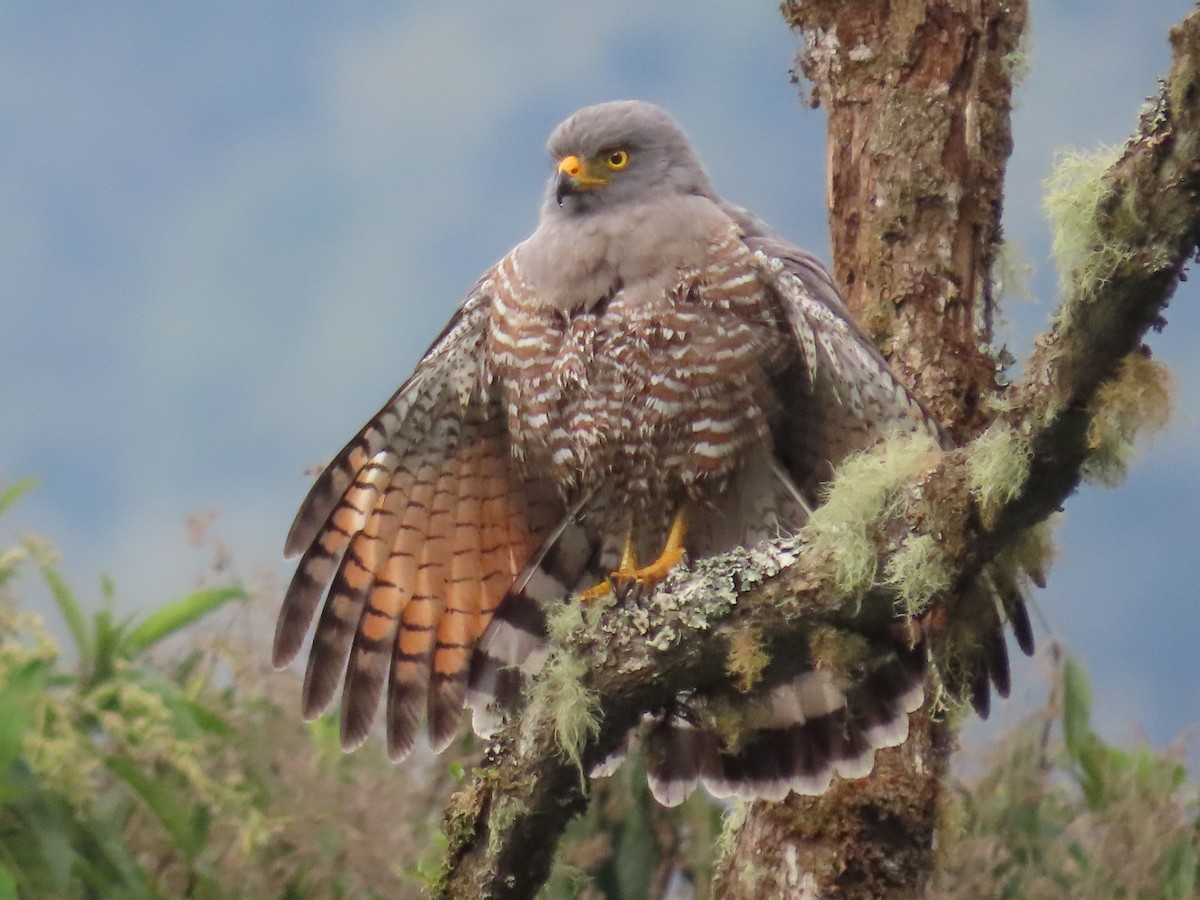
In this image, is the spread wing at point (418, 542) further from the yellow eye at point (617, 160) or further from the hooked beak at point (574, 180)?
the yellow eye at point (617, 160)

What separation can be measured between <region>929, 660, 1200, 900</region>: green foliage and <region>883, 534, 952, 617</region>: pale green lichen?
7.41 ft

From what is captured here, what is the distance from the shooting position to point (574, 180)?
3.87 m

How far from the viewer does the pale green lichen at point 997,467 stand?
2.47 meters

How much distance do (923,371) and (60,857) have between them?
2717mm

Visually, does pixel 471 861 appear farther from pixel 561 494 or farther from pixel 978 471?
pixel 978 471

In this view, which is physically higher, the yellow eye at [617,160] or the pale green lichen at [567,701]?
the yellow eye at [617,160]

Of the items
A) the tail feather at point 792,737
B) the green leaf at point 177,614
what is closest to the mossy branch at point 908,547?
the tail feather at point 792,737

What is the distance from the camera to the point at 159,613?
484 centimetres

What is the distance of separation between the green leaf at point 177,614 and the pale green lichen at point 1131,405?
326cm

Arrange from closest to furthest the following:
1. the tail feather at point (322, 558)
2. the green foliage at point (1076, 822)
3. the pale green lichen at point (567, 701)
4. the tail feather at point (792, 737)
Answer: the pale green lichen at point (567, 701) → the tail feather at point (792, 737) → the tail feather at point (322, 558) → the green foliage at point (1076, 822)

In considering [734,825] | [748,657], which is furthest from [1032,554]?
[734,825]

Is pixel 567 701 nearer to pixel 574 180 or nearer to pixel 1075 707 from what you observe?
pixel 574 180

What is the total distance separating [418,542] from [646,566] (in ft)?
1.98

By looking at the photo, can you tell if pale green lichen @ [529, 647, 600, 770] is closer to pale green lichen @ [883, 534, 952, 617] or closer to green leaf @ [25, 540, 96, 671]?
pale green lichen @ [883, 534, 952, 617]
